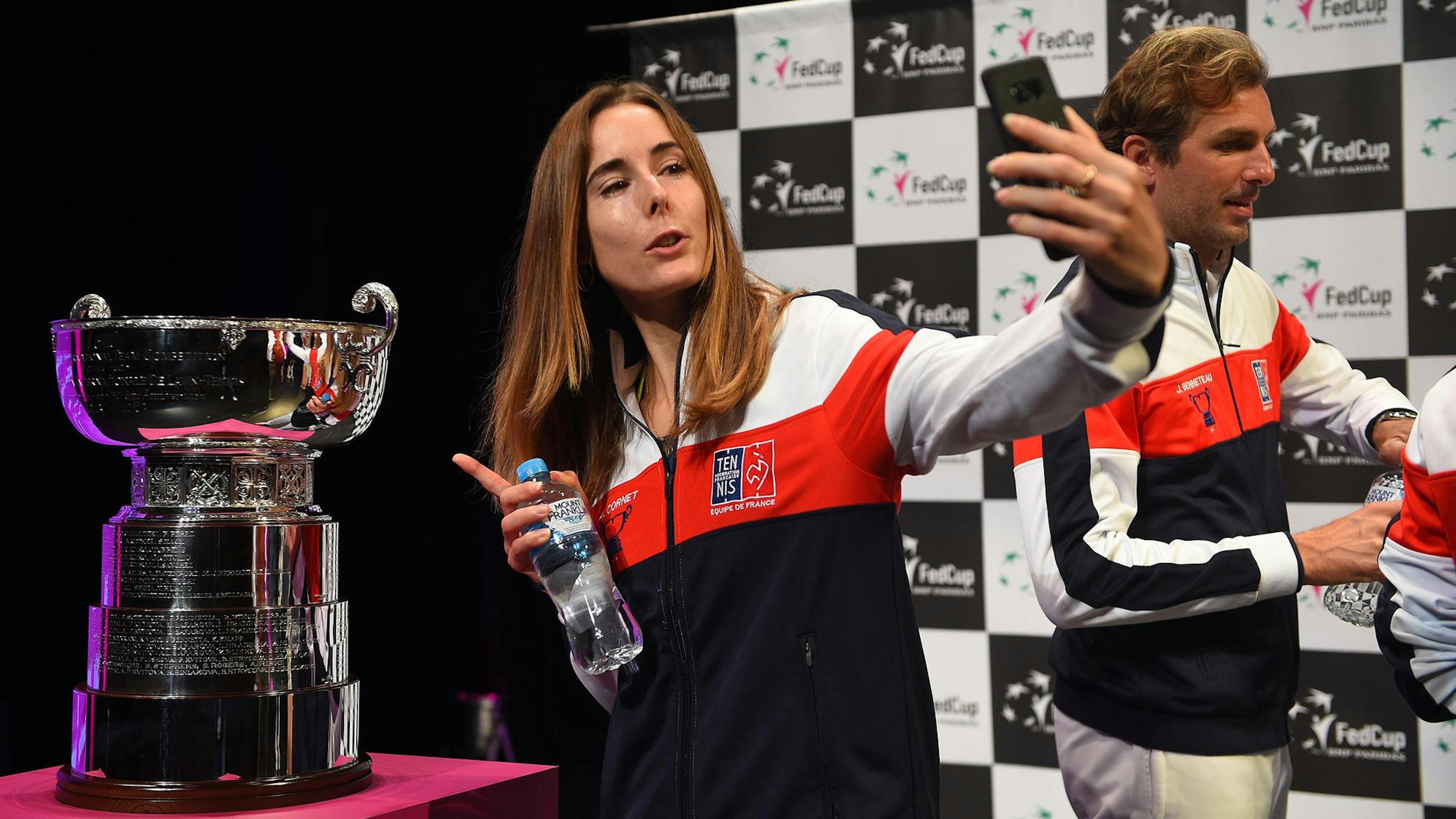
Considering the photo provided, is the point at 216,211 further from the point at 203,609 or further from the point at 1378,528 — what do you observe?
the point at 1378,528

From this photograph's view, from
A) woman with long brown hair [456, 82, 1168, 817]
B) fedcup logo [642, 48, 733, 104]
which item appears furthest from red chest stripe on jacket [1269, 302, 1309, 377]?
fedcup logo [642, 48, 733, 104]

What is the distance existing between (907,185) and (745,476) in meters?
2.28

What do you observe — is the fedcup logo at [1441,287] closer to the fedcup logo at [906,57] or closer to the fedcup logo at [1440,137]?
the fedcup logo at [1440,137]

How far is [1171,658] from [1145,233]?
1.06 m

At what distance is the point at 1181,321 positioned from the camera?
1.83 m

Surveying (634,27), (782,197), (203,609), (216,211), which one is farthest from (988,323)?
(203,609)

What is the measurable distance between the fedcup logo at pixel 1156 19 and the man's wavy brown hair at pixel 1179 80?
4.71 feet

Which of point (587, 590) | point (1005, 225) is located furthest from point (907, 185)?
point (587, 590)

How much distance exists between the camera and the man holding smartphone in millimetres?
1682

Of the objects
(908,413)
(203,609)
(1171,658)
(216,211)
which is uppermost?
(216,211)

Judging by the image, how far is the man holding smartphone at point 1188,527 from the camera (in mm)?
1682

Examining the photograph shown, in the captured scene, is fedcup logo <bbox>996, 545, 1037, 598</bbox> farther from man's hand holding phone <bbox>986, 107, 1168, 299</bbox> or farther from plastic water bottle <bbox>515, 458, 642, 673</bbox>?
man's hand holding phone <bbox>986, 107, 1168, 299</bbox>

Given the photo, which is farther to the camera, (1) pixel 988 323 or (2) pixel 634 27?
(2) pixel 634 27

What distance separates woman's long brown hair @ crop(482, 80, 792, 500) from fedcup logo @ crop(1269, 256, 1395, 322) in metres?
2.07
